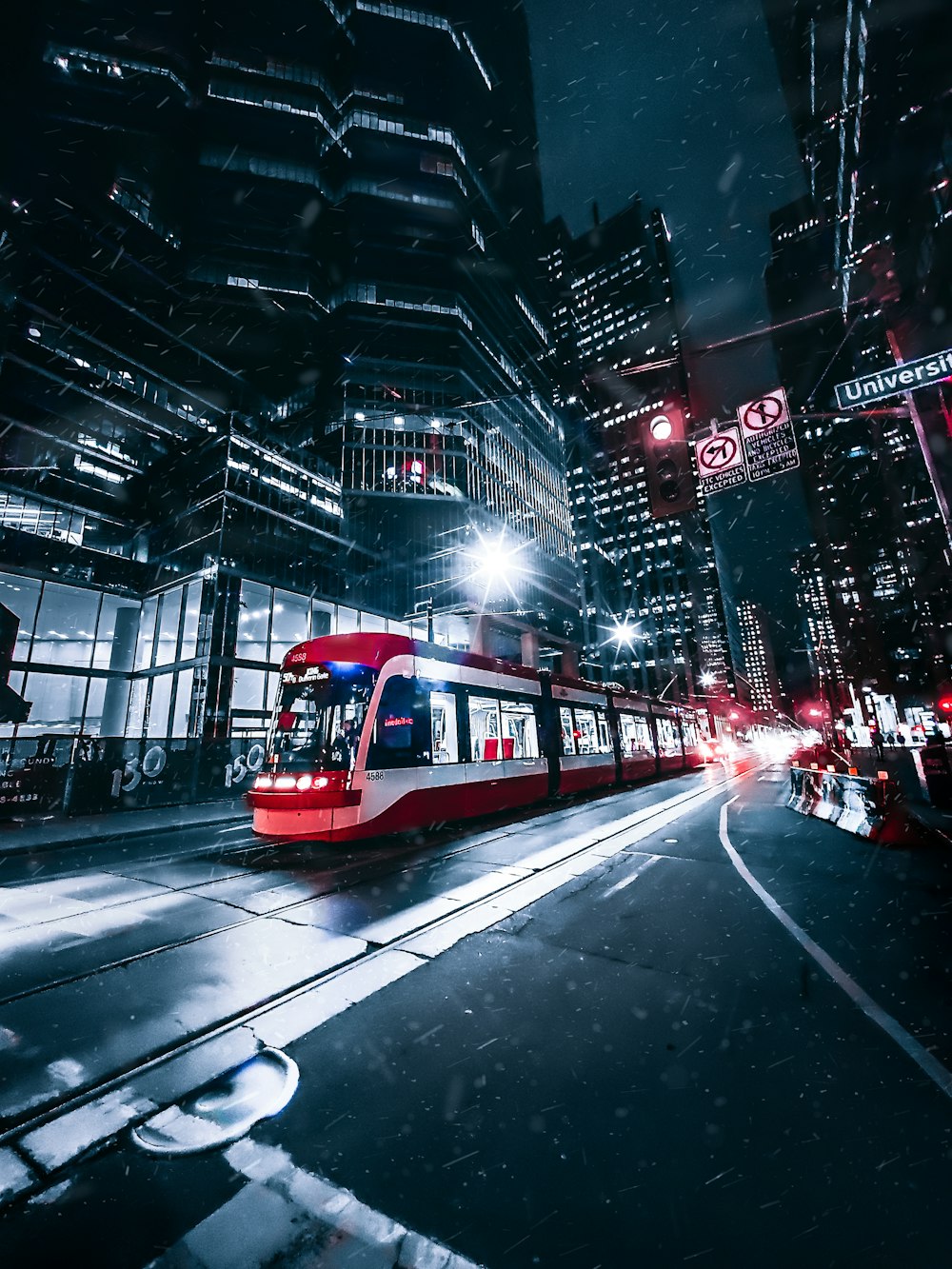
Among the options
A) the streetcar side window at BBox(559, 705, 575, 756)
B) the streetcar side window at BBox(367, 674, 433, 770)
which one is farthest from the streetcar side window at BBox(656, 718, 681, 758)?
the streetcar side window at BBox(367, 674, 433, 770)

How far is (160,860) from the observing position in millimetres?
8406

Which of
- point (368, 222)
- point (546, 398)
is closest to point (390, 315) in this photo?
point (368, 222)

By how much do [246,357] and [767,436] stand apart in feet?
152

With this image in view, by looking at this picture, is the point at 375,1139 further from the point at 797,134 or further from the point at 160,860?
the point at 797,134

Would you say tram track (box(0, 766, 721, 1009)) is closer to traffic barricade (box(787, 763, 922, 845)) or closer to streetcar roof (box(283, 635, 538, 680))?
streetcar roof (box(283, 635, 538, 680))

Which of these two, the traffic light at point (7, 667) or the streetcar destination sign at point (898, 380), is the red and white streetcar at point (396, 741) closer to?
the streetcar destination sign at point (898, 380)

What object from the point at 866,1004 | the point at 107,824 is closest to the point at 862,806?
the point at 866,1004

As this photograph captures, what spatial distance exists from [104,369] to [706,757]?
47.7m

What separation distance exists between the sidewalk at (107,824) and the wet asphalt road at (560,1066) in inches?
185

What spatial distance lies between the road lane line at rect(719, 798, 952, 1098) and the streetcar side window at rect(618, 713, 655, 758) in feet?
49.4

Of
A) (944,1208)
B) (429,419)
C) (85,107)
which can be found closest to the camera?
(944,1208)

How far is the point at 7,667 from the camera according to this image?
14.3 meters

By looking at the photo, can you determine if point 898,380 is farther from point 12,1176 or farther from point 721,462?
point 12,1176

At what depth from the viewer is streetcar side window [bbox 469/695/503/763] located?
11.6 m
